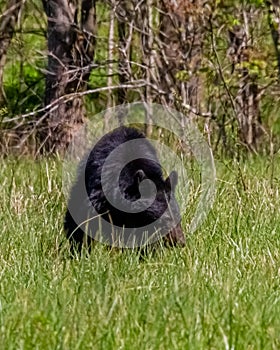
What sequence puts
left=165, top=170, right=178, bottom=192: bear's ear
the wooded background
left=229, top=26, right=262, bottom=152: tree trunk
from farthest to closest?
left=229, top=26, right=262, bottom=152: tree trunk, the wooded background, left=165, top=170, right=178, bottom=192: bear's ear

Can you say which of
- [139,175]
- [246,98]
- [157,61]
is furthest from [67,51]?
[139,175]

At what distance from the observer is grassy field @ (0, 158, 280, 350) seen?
125 inches

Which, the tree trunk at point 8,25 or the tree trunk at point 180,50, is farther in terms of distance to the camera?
the tree trunk at point 8,25

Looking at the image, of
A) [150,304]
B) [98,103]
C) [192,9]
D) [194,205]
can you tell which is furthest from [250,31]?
[150,304]

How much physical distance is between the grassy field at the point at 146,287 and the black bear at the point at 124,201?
14cm

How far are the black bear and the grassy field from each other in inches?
5.4

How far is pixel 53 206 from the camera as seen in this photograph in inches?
225

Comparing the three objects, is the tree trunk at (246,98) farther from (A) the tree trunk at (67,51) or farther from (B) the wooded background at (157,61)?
(A) the tree trunk at (67,51)

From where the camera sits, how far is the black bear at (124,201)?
4.85 metres

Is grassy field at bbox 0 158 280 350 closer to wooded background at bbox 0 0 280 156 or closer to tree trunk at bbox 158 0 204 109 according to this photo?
wooded background at bbox 0 0 280 156

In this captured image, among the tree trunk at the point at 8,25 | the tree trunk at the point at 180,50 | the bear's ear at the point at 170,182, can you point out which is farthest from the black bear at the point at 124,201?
the tree trunk at the point at 8,25

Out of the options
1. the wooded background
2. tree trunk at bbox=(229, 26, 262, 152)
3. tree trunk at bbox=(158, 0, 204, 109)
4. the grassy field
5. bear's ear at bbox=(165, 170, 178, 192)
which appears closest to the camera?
the grassy field

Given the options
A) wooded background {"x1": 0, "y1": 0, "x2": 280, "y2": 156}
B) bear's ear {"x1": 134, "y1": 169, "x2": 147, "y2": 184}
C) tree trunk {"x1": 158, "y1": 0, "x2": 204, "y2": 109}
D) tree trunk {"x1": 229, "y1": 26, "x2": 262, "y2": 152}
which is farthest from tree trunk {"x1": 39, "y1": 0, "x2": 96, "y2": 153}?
bear's ear {"x1": 134, "y1": 169, "x2": 147, "y2": 184}

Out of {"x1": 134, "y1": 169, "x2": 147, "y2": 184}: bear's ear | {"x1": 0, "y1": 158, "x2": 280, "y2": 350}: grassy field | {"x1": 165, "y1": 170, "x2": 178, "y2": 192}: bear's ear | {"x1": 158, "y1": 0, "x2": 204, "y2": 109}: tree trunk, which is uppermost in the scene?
{"x1": 158, "y1": 0, "x2": 204, "y2": 109}: tree trunk
